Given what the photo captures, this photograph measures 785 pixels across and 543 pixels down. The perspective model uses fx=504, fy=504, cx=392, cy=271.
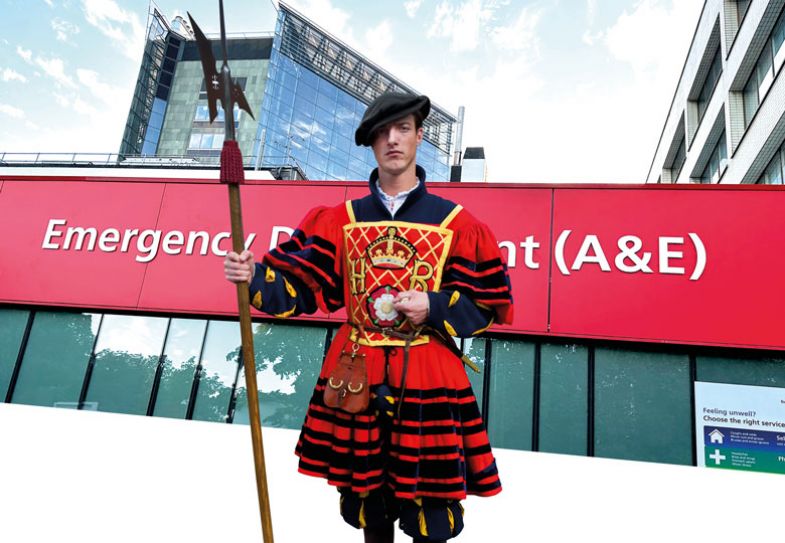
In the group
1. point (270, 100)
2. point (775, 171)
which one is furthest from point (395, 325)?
point (270, 100)

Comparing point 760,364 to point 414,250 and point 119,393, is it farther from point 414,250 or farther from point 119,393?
point 119,393

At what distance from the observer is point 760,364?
7.86m

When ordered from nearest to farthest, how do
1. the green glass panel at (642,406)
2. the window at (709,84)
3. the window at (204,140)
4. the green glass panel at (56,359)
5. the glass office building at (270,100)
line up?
1. the green glass panel at (642,406)
2. the green glass panel at (56,359)
3. the window at (709,84)
4. the glass office building at (270,100)
5. the window at (204,140)

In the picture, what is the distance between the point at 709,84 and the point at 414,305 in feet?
70.6

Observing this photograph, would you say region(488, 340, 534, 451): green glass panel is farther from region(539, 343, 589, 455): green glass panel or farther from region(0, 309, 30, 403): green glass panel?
region(0, 309, 30, 403): green glass panel

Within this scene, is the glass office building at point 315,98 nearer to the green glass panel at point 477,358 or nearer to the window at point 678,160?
the window at point 678,160

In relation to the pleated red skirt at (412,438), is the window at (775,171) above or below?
above

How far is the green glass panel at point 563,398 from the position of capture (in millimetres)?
8172

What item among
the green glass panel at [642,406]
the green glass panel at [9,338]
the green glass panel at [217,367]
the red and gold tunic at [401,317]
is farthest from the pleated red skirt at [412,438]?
the green glass panel at [9,338]

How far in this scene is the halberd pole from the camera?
1862 millimetres

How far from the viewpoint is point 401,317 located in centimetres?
209

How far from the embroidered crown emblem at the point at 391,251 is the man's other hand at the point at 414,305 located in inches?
8.2

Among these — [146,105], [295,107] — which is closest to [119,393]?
[295,107]

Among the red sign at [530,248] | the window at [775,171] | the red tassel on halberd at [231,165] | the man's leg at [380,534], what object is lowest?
the man's leg at [380,534]
